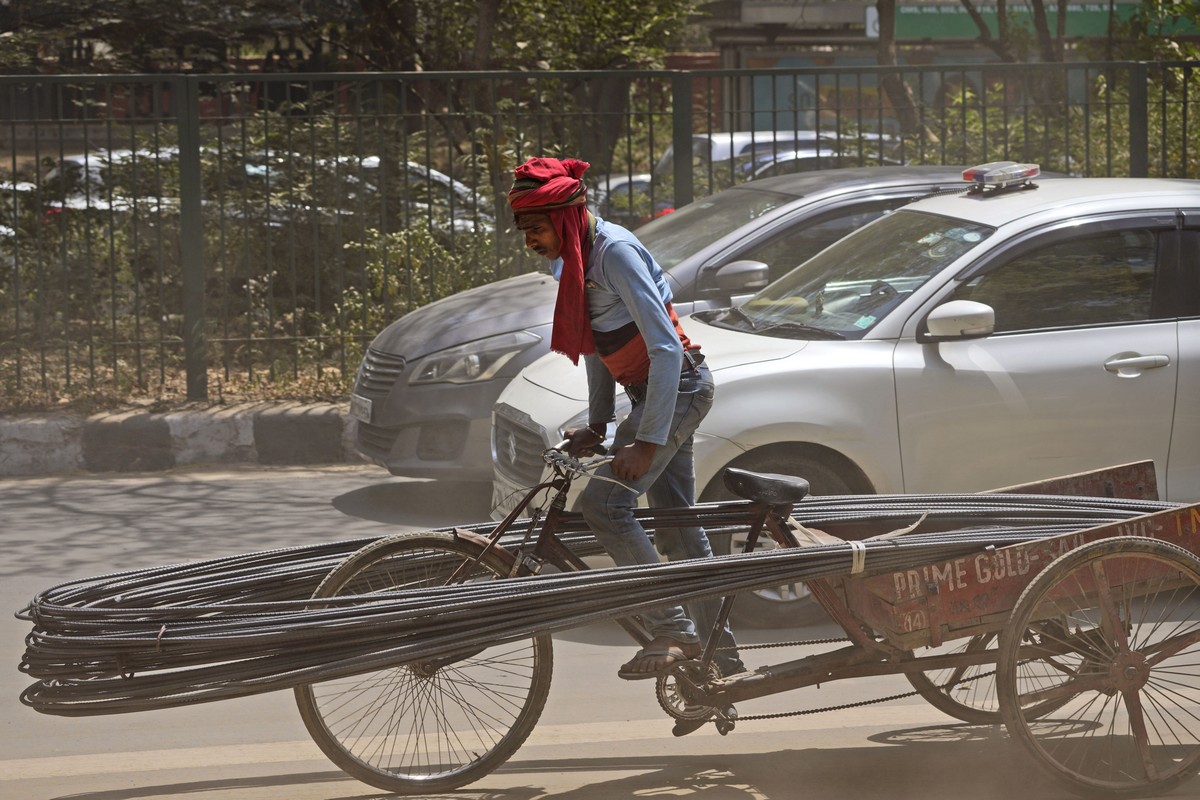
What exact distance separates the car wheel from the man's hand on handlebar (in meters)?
1.40

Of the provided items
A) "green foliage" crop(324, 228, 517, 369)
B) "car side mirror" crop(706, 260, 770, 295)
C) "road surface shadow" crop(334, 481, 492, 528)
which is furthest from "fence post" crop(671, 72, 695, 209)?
"road surface shadow" crop(334, 481, 492, 528)

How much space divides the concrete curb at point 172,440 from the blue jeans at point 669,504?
504cm

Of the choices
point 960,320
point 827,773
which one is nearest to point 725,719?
point 827,773

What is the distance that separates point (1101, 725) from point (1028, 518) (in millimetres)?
625

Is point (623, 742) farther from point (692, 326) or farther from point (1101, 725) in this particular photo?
point (692, 326)

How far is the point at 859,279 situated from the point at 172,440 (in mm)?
4779

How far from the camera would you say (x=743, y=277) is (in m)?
7.28

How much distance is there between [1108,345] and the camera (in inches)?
231

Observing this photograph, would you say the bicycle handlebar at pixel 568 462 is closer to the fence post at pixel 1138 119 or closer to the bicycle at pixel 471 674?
the bicycle at pixel 471 674

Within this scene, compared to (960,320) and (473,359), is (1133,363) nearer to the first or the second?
(960,320)

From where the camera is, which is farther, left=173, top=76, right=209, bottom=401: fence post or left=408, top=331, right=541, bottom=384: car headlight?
left=173, top=76, right=209, bottom=401: fence post

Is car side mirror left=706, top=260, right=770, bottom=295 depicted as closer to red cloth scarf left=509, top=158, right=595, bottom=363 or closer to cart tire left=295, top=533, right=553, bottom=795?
red cloth scarf left=509, top=158, right=595, bottom=363

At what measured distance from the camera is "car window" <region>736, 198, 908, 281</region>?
7.64 meters

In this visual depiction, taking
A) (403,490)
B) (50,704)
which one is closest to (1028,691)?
(50,704)
